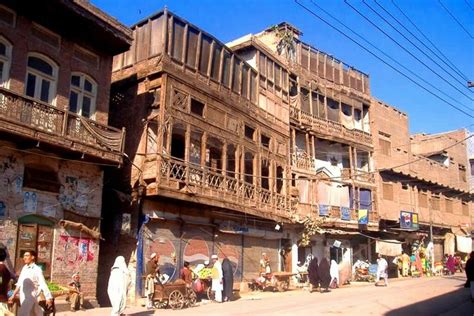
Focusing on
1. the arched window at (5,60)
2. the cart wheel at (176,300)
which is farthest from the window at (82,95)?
the cart wheel at (176,300)

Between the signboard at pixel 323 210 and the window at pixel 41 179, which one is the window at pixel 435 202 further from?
the window at pixel 41 179

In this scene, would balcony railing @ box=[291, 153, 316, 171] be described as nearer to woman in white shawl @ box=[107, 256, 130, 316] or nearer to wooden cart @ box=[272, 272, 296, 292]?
wooden cart @ box=[272, 272, 296, 292]

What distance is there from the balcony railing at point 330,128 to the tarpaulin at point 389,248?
694cm

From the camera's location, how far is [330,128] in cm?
3147

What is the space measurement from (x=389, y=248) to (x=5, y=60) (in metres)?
27.8

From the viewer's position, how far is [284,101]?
92.4 ft

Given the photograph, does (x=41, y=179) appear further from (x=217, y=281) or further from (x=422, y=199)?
(x=422, y=199)

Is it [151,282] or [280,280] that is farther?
[280,280]

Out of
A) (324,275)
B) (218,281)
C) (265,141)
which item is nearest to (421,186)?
(265,141)

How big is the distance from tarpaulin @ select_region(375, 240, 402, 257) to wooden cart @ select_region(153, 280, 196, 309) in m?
19.9

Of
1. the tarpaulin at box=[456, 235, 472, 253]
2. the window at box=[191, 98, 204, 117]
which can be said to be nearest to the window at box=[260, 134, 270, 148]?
the window at box=[191, 98, 204, 117]

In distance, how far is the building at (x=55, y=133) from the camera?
1349cm

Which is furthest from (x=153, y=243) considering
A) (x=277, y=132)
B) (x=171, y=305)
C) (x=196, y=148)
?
(x=277, y=132)

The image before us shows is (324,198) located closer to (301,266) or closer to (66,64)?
(301,266)
